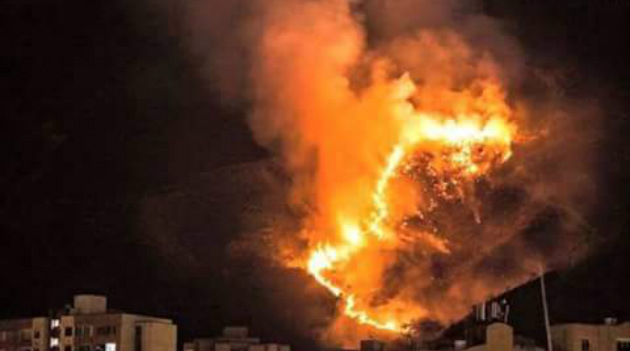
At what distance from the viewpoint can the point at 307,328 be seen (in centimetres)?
7625

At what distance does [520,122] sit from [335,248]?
14.2 metres

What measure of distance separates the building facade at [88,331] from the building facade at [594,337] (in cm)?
2251

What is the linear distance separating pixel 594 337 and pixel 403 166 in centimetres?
1519

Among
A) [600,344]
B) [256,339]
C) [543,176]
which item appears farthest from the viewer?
[543,176]

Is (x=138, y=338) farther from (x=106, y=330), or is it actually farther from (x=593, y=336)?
(x=593, y=336)

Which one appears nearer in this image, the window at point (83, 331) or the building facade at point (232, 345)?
the window at point (83, 331)

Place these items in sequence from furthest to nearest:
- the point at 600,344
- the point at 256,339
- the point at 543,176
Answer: the point at 543,176
the point at 256,339
the point at 600,344

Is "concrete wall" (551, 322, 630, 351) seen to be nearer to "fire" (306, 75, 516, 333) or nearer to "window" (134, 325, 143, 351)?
"fire" (306, 75, 516, 333)

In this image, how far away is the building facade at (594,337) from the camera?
67250 millimetres

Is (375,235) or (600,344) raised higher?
(375,235)

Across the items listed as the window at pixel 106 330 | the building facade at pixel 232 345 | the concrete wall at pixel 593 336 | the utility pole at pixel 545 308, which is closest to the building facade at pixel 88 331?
the window at pixel 106 330

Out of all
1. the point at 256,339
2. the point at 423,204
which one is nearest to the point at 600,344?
the point at 423,204

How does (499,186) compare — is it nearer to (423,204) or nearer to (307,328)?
(423,204)

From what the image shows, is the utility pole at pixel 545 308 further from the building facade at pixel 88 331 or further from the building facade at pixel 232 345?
the building facade at pixel 88 331
